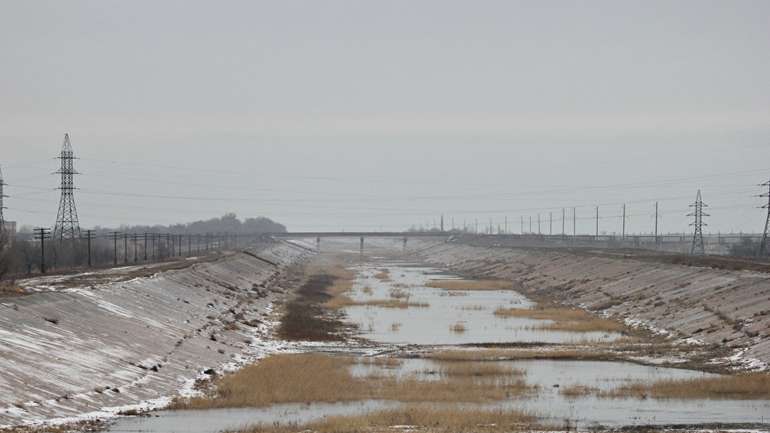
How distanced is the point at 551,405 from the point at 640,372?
330 inches

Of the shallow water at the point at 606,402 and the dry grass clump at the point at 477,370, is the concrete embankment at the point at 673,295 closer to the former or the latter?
the shallow water at the point at 606,402

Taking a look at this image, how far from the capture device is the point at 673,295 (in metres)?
64.2

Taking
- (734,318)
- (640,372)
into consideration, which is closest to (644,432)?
(640,372)

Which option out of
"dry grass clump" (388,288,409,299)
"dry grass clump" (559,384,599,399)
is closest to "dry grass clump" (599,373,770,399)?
"dry grass clump" (559,384,599,399)

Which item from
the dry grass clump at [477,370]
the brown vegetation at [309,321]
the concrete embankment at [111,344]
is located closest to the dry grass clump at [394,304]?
the brown vegetation at [309,321]

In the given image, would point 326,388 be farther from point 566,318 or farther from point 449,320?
point 566,318

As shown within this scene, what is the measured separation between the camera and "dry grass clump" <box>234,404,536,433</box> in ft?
90.9

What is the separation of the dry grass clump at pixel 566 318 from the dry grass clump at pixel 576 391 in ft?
70.2

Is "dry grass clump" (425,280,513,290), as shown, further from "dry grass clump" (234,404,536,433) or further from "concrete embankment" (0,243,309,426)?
"dry grass clump" (234,404,536,433)

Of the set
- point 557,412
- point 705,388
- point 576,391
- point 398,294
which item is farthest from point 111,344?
point 398,294

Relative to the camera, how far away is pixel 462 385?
1448 inches

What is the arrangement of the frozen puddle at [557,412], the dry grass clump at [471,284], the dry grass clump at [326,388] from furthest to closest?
1. the dry grass clump at [471,284]
2. the dry grass clump at [326,388]
3. the frozen puddle at [557,412]

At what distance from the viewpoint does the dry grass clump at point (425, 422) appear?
27719mm

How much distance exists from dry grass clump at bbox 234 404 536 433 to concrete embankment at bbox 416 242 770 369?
40.4 ft
